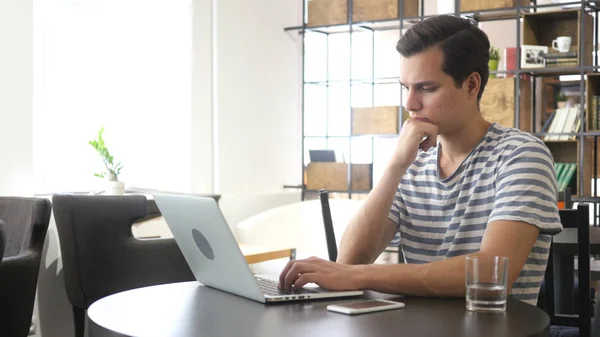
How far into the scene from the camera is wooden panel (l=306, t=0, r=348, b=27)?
5883mm

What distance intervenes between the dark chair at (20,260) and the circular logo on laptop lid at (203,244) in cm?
123

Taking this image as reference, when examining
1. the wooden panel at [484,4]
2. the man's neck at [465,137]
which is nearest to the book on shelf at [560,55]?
the wooden panel at [484,4]

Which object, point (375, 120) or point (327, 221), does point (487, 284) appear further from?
point (375, 120)

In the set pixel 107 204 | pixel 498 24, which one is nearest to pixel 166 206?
pixel 107 204

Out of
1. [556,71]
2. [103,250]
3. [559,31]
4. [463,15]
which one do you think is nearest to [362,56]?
[463,15]

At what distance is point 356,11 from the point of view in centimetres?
584

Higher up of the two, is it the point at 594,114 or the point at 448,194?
the point at 594,114

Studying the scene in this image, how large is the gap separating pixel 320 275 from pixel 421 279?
196 millimetres

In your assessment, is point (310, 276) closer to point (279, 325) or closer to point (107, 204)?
point (279, 325)

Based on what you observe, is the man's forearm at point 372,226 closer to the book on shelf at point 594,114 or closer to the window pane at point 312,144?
the book on shelf at point 594,114

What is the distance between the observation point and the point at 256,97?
5.83m

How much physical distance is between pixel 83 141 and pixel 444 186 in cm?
335

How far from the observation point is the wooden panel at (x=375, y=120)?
5.68 metres

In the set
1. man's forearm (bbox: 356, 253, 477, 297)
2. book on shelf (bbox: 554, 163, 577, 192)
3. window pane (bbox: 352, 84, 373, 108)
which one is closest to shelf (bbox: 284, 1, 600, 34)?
window pane (bbox: 352, 84, 373, 108)
